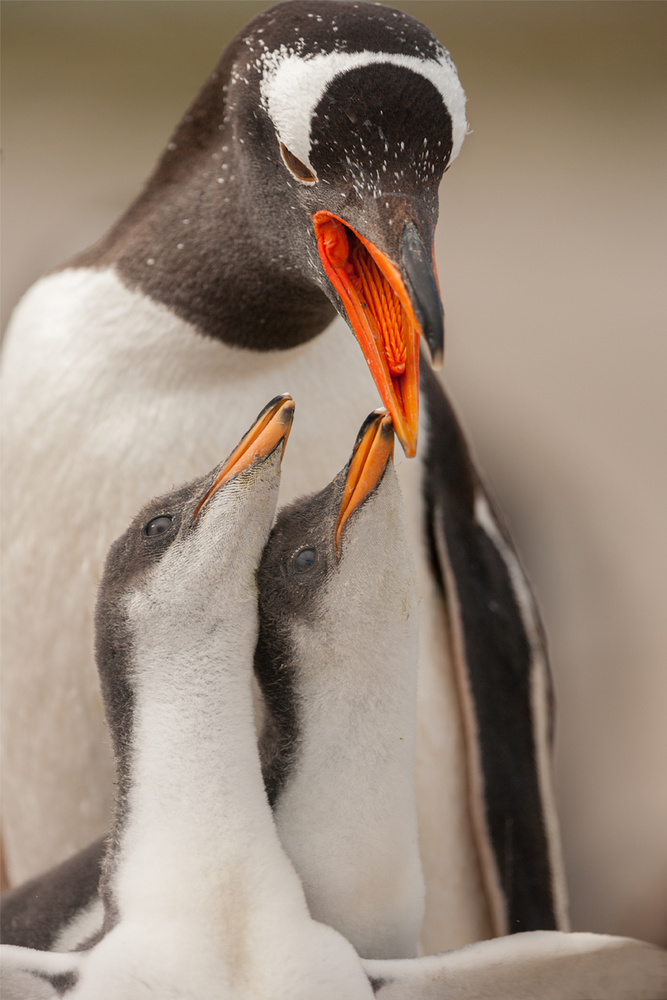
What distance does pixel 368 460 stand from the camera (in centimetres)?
55

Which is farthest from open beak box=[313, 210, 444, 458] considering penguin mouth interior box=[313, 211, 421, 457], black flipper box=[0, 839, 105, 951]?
black flipper box=[0, 839, 105, 951]

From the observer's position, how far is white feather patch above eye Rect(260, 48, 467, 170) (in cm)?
54

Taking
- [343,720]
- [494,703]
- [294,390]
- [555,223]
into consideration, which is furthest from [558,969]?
[555,223]

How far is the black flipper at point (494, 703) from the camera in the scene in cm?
88

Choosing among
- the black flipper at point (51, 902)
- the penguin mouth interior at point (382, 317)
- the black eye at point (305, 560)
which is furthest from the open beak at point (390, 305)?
the black flipper at point (51, 902)

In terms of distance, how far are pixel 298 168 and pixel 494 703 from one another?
509mm

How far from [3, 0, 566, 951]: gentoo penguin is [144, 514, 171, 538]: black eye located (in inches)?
6.3

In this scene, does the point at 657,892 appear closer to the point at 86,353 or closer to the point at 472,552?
the point at 472,552

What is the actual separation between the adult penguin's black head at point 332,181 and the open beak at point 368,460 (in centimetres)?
2

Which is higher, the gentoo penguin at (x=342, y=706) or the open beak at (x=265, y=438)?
the open beak at (x=265, y=438)

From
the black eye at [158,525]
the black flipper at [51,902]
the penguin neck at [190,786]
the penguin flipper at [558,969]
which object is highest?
the black eye at [158,525]

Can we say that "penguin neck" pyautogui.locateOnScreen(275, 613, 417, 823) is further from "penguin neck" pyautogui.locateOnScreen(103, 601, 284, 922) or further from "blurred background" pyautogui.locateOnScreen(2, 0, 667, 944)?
Answer: "blurred background" pyautogui.locateOnScreen(2, 0, 667, 944)

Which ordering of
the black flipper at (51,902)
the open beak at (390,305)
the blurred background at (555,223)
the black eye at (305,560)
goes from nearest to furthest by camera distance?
1. the open beak at (390,305)
2. the black eye at (305,560)
3. the black flipper at (51,902)
4. the blurred background at (555,223)

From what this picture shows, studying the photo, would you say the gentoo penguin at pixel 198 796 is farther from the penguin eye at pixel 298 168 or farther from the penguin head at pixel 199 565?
the penguin eye at pixel 298 168
